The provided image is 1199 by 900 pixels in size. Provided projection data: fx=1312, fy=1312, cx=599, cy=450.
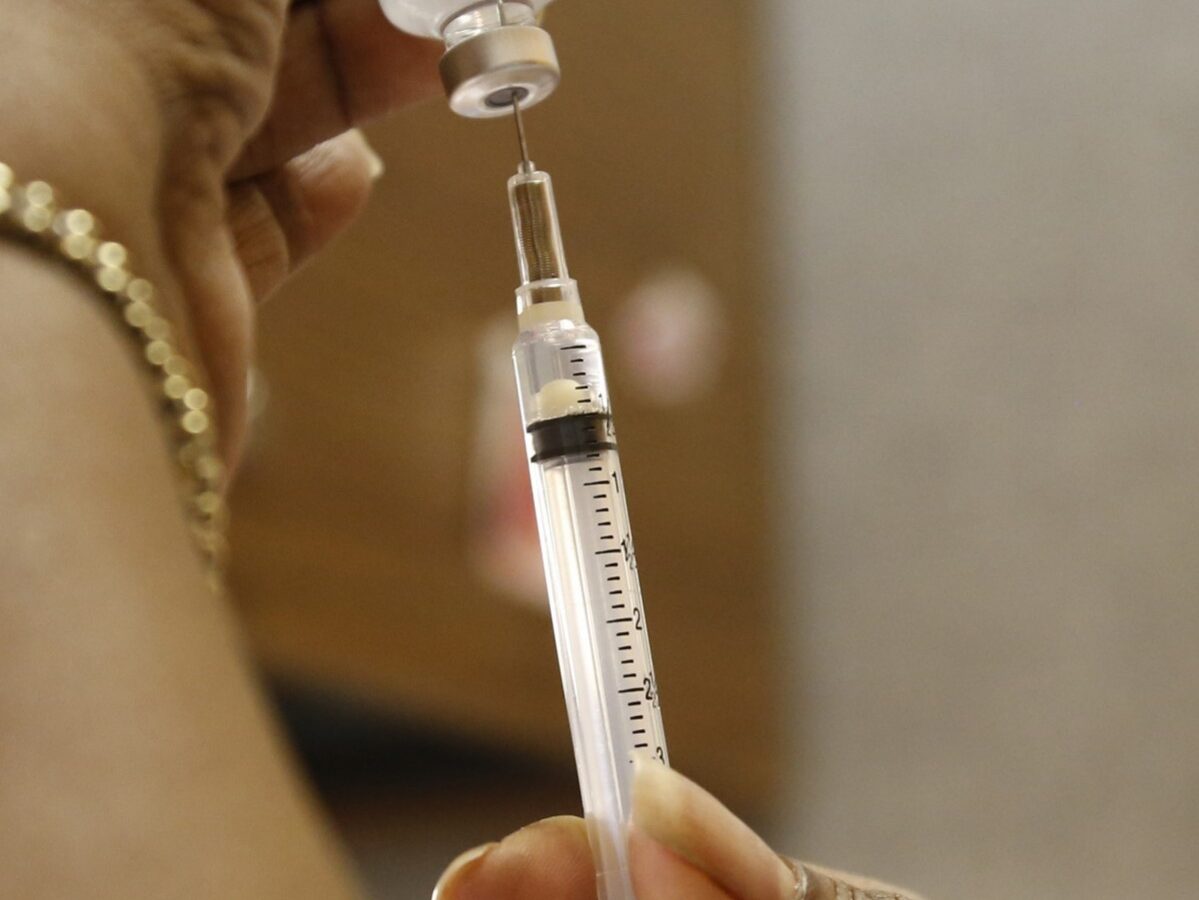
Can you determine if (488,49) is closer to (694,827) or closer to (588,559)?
(588,559)

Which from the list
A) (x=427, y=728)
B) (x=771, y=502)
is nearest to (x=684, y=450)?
(x=771, y=502)

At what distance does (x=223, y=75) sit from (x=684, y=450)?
4.91ft

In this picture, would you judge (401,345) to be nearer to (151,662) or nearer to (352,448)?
(352,448)

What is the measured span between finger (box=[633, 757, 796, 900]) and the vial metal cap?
Result: 0.29m

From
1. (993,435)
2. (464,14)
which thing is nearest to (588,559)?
(464,14)

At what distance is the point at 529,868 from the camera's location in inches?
22.9

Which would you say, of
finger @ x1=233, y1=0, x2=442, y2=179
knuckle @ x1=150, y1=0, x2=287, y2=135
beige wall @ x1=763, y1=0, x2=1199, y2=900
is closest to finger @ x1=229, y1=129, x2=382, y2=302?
finger @ x1=233, y1=0, x2=442, y2=179

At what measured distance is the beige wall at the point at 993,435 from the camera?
184 cm

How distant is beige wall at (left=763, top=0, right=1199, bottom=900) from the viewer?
1836mm

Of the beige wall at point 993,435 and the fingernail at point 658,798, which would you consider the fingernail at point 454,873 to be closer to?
the fingernail at point 658,798

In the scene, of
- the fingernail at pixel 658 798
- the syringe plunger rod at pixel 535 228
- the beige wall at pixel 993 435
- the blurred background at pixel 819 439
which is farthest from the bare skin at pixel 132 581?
the beige wall at pixel 993 435

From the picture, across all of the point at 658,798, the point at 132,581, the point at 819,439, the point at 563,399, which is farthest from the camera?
the point at 819,439

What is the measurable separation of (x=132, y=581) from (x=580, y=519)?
28 centimetres

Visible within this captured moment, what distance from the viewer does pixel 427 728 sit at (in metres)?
1.64
